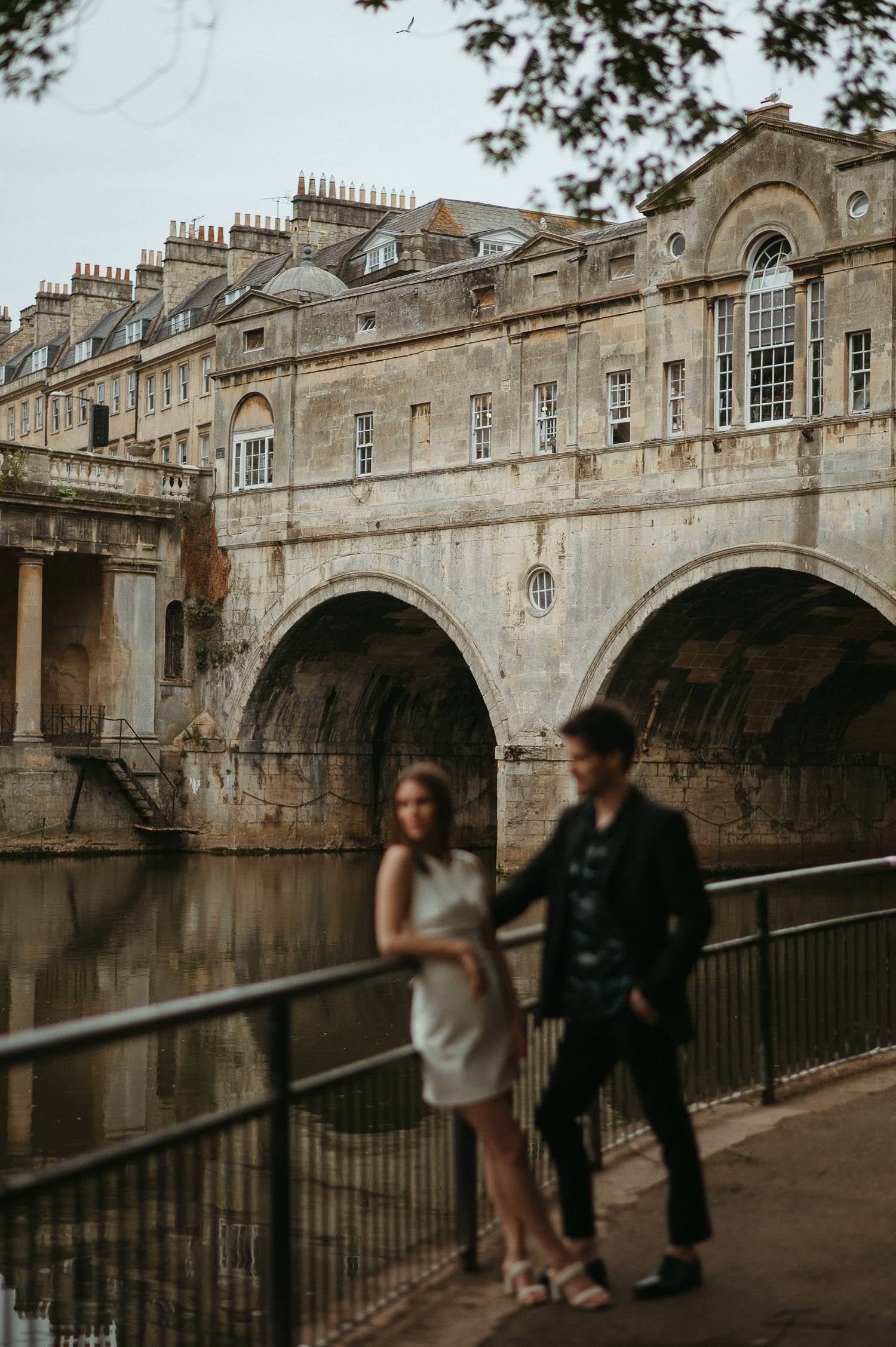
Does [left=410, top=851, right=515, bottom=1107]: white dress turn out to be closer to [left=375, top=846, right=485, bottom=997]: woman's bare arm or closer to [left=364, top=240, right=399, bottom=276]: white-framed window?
[left=375, top=846, right=485, bottom=997]: woman's bare arm

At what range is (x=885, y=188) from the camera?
24.2 metres

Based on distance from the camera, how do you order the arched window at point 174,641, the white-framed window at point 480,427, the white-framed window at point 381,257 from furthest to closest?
the white-framed window at point 381,257 < the arched window at point 174,641 < the white-framed window at point 480,427

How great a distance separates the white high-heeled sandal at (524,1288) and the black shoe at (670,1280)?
26 centimetres

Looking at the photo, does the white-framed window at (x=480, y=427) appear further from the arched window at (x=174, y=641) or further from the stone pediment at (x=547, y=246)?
the arched window at (x=174, y=641)

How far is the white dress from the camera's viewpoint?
474 cm

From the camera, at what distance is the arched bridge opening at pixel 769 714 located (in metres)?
27.3

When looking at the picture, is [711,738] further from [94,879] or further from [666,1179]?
[666,1179]

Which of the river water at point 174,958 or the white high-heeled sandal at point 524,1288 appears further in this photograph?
the river water at point 174,958

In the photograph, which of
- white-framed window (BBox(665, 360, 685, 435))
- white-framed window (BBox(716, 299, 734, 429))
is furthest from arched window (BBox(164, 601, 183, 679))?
white-framed window (BBox(716, 299, 734, 429))

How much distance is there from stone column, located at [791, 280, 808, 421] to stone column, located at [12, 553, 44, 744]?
15359 mm

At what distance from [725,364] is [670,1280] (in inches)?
888

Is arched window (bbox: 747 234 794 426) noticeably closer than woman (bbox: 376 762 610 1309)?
No

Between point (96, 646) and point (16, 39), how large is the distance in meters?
29.7

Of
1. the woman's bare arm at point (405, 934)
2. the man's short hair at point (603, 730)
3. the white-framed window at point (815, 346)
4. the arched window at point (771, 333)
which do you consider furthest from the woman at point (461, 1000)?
the arched window at point (771, 333)
